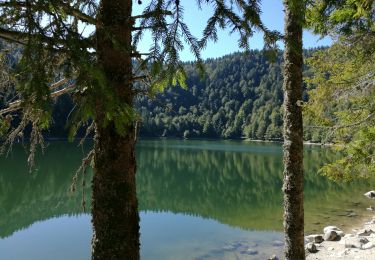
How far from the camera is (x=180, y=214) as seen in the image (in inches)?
885

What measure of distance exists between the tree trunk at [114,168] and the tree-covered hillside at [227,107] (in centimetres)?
10267

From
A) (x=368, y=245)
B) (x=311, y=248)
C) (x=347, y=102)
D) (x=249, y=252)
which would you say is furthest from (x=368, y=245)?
(x=347, y=102)

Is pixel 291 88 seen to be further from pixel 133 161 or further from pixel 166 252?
pixel 166 252

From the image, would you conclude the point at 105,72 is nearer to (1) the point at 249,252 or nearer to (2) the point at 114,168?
(2) the point at 114,168

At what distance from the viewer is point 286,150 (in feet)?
16.3

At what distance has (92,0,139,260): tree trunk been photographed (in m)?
2.80

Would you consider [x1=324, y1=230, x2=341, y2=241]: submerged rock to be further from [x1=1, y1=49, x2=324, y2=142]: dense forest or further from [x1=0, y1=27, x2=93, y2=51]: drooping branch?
[x1=1, y1=49, x2=324, y2=142]: dense forest

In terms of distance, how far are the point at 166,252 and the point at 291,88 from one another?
38.3ft

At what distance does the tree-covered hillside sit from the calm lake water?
72758 mm

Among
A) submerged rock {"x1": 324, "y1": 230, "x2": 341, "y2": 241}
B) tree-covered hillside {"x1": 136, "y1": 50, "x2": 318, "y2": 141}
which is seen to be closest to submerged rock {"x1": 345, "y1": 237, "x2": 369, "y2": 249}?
submerged rock {"x1": 324, "y1": 230, "x2": 341, "y2": 241}

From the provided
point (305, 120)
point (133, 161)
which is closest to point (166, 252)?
point (305, 120)

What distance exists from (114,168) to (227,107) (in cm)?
16860

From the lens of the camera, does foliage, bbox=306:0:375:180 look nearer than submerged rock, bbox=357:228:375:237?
Yes

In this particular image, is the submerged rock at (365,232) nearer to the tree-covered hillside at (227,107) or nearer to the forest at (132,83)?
the forest at (132,83)
